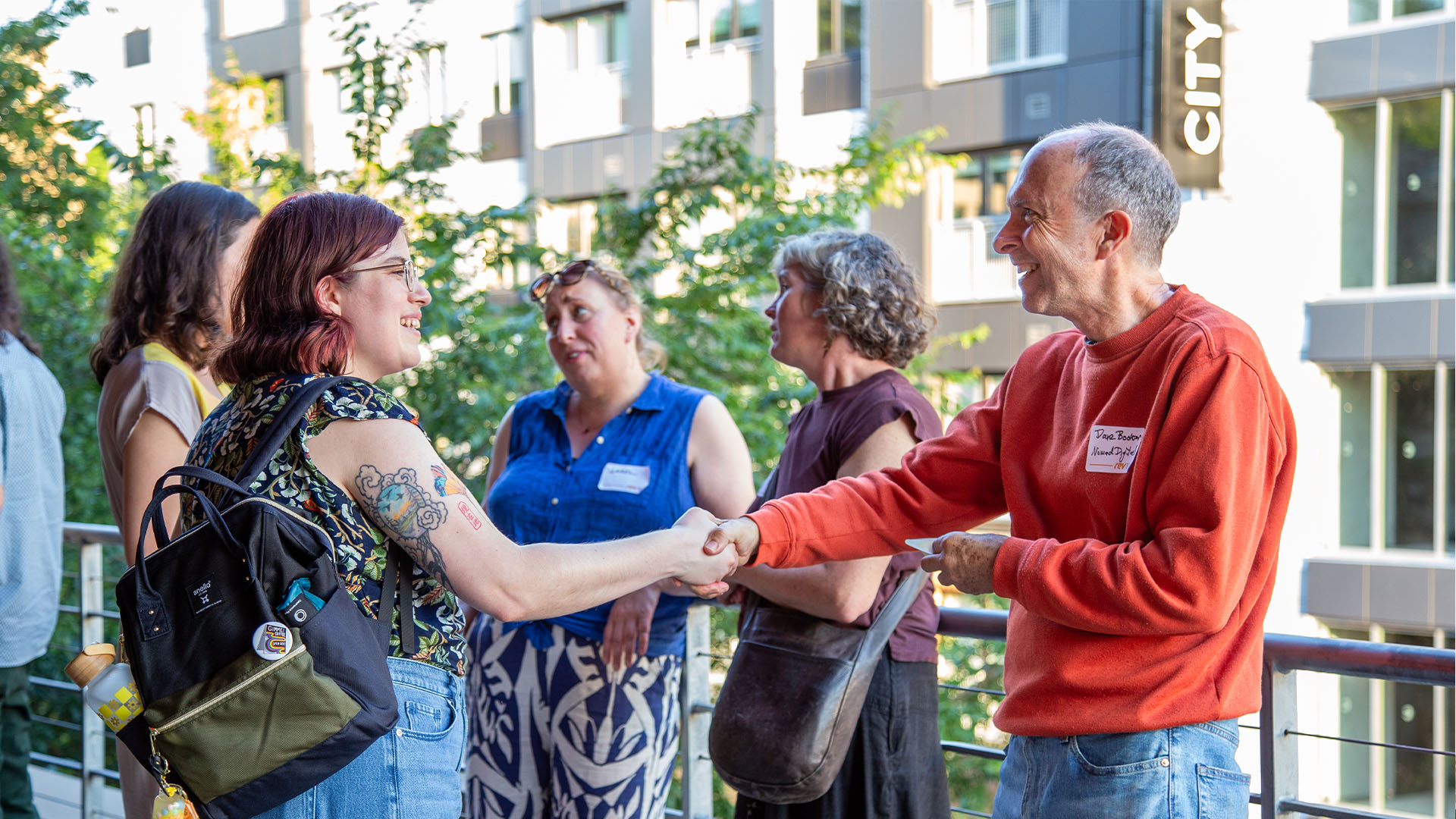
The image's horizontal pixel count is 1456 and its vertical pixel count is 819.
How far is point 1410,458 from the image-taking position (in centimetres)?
1134

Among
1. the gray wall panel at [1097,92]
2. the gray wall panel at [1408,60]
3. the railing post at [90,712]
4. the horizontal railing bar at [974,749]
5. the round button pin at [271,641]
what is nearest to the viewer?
the round button pin at [271,641]

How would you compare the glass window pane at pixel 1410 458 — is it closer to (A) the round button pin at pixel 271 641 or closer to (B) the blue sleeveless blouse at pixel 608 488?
(B) the blue sleeveless blouse at pixel 608 488

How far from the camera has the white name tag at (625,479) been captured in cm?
296

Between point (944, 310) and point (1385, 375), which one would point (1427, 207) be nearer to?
point (1385, 375)

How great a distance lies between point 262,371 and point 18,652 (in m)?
1.68

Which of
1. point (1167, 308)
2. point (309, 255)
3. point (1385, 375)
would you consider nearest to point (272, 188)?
point (309, 255)

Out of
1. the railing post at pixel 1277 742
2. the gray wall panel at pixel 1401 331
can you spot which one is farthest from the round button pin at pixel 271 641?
the gray wall panel at pixel 1401 331

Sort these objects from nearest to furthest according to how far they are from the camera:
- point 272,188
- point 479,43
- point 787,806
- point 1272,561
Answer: point 1272,561
point 787,806
point 272,188
point 479,43

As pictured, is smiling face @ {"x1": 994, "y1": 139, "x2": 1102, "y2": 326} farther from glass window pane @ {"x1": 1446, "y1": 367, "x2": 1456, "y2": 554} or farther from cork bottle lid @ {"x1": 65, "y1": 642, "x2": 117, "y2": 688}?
glass window pane @ {"x1": 1446, "y1": 367, "x2": 1456, "y2": 554}

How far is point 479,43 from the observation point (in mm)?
16672

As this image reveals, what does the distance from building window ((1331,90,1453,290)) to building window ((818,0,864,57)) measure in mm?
5316

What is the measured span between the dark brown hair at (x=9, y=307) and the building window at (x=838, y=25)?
12196 millimetres

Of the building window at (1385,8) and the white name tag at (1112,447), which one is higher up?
the building window at (1385,8)

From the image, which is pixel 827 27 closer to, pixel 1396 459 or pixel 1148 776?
pixel 1396 459
